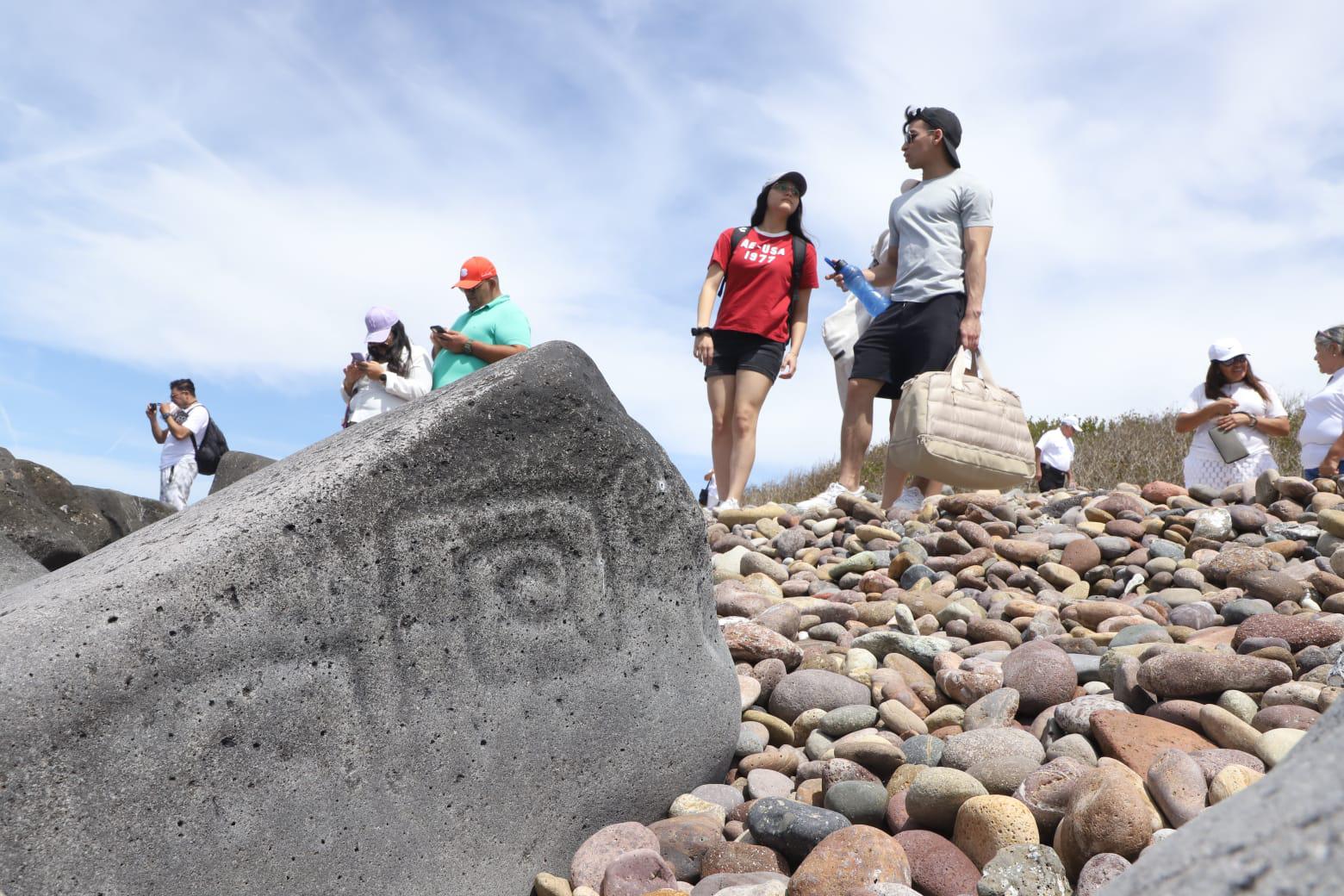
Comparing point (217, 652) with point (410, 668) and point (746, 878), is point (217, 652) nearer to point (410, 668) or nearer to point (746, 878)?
point (410, 668)

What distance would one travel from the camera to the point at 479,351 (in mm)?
5230

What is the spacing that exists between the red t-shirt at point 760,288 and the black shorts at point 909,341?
475 millimetres

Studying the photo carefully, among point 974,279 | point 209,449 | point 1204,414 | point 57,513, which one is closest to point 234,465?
point 209,449

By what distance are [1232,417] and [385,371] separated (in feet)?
16.7

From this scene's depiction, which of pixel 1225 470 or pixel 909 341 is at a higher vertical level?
pixel 909 341

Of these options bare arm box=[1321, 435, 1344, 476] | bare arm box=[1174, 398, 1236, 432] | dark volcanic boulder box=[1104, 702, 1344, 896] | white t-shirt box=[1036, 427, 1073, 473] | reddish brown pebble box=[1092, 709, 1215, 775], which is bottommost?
reddish brown pebble box=[1092, 709, 1215, 775]

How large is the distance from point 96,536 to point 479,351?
16.8ft

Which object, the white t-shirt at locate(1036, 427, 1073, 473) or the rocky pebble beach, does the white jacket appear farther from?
the white t-shirt at locate(1036, 427, 1073, 473)

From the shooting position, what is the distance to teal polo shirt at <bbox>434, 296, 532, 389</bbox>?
17.5 feet

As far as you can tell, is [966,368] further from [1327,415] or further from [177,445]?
[177,445]

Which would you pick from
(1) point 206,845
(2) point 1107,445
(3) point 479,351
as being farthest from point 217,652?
(2) point 1107,445

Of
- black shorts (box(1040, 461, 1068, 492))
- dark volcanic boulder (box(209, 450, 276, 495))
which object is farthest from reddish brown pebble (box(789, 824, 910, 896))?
black shorts (box(1040, 461, 1068, 492))

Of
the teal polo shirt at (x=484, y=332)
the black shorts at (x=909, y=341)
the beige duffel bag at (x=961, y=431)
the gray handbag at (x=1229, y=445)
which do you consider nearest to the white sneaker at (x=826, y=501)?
the black shorts at (x=909, y=341)

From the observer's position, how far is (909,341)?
556 centimetres
